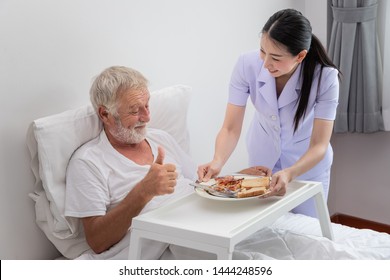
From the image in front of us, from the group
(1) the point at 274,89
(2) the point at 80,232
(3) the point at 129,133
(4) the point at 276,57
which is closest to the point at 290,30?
(4) the point at 276,57

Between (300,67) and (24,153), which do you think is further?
(300,67)

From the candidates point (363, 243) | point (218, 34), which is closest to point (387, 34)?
point (218, 34)

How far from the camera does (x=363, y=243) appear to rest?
2047 mm

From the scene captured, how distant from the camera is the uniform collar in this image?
7.41 feet

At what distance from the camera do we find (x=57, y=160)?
1984mm

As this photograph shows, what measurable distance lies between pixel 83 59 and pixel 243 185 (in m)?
0.79

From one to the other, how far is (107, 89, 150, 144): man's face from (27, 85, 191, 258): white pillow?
0.10 metres

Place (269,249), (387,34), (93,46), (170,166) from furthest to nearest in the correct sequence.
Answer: (387,34), (93,46), (269,249), (170,166)

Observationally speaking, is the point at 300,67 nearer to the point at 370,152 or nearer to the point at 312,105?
the point at 312,105

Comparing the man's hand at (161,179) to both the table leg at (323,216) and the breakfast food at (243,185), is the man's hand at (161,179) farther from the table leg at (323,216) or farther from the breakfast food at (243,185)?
the table leg at (323,216)

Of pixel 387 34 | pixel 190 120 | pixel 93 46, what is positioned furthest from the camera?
pixel 387 34

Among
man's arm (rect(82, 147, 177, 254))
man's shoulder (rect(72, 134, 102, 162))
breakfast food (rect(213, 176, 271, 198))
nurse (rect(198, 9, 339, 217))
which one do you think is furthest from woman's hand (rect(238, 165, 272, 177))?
man's shoulder (rect(72, 134, 102, 162))

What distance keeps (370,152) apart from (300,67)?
136cm
